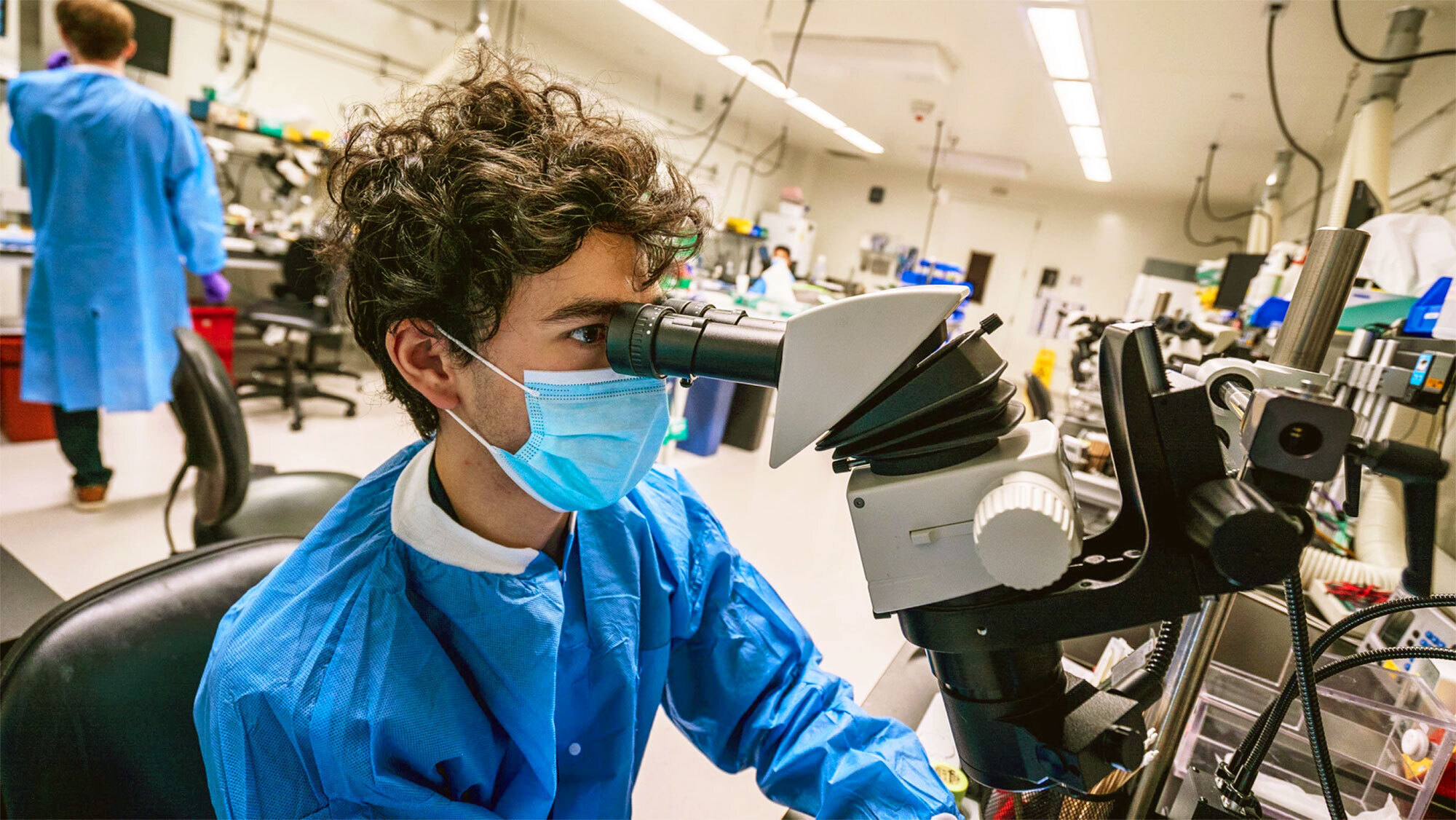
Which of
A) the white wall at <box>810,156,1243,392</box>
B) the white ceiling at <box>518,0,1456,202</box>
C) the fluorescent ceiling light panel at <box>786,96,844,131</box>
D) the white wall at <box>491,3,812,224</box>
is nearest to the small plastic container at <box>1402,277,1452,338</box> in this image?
the white ceiling at <box>518,0,1456,202</box>

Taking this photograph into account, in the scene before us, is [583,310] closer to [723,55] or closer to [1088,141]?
[723,55]

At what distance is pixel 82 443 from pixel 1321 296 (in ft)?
11.8

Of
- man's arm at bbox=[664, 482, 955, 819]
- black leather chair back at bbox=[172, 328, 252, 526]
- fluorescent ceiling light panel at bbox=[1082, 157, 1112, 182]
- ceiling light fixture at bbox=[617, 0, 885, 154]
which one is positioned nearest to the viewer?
man's arm at bbox=[664, 482, 955, 819]

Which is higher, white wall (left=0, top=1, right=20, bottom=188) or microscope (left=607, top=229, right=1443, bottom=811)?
white wall (left=0, top=1, right=20, bottom=188)

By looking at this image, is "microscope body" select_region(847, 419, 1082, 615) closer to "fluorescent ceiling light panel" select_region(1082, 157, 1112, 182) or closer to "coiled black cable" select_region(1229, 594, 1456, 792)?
"coiled black cable" select_region(1229, 594, 1456, 792)

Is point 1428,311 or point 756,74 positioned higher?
point 756,74

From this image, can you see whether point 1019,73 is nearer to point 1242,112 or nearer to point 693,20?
point 1242,112

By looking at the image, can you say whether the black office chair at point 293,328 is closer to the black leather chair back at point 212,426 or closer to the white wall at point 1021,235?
the black leather chair back at point 212,426

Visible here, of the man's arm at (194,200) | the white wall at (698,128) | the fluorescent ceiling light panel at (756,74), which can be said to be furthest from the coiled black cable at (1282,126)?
the man's arm at (194,200)

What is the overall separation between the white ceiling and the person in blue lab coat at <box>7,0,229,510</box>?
1.86 meters

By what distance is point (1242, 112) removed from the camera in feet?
15.5

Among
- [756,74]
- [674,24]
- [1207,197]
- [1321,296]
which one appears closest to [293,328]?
[674,24]

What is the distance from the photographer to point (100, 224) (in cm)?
250

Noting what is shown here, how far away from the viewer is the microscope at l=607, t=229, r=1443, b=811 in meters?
0.39
